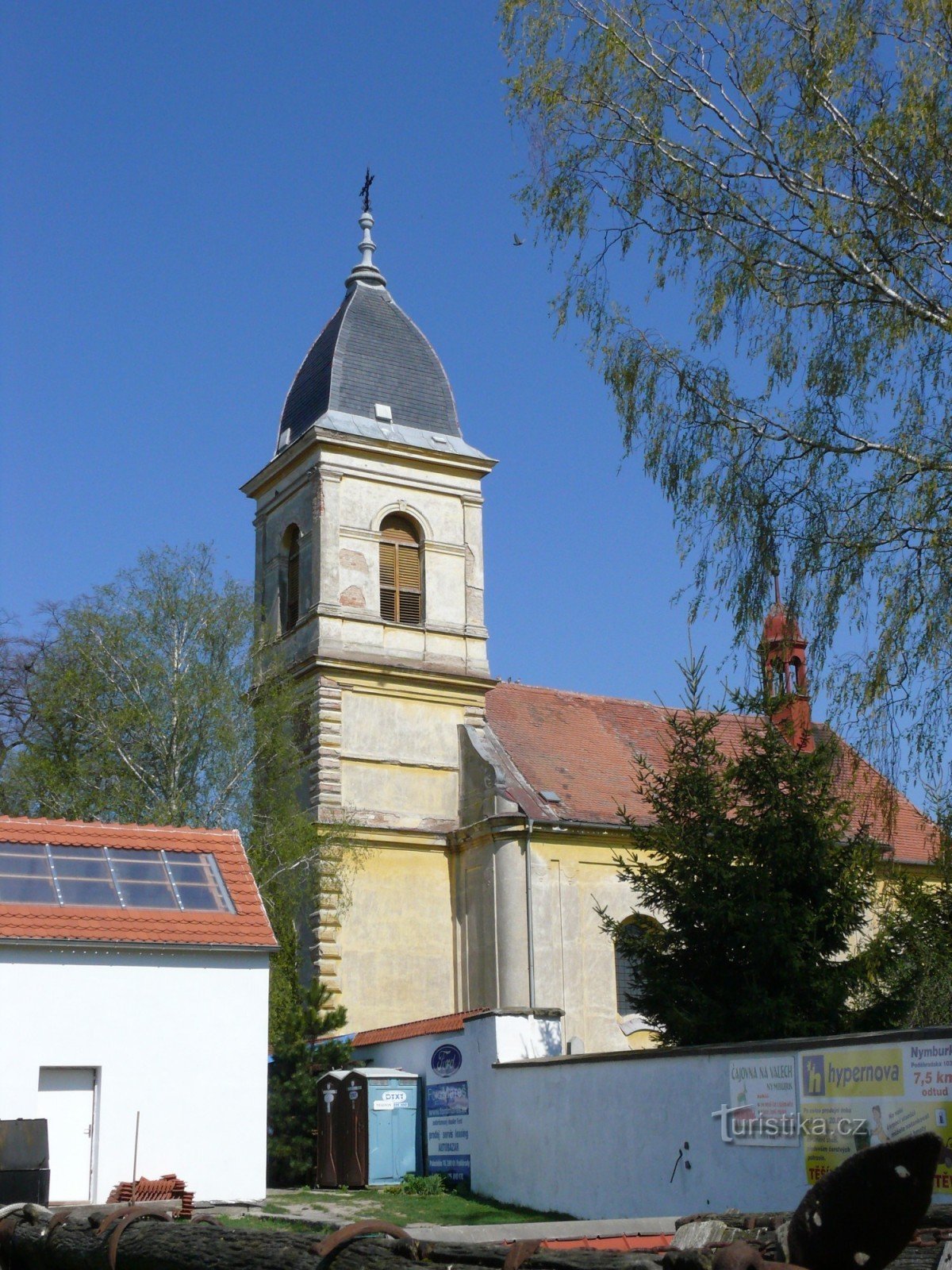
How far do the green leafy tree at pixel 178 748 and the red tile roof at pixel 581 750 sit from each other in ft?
15.3

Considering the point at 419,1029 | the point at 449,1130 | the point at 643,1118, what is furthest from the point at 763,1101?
the point at 419,1029

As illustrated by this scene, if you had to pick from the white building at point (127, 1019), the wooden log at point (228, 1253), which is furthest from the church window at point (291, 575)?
the wooden log at point (228, 1253)

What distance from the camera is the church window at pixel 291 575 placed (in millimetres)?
33625

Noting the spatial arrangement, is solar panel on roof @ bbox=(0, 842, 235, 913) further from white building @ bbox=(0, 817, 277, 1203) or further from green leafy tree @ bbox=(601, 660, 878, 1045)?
green leafy tree @ bbox=(601, 660, 878, 1045)

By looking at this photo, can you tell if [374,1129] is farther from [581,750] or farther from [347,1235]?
[347,1235]

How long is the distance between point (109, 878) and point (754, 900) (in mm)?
8813

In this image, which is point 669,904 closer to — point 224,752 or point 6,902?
point 6,902

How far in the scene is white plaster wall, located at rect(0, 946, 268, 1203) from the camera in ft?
60.3

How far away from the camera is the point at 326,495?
32594 mm

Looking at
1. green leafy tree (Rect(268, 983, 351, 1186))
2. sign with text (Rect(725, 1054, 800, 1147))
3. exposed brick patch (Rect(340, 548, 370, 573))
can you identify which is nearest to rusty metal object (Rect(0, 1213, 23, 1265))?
sign with text (Rect(725, 1054, 800, 1147))

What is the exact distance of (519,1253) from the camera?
2725 mm

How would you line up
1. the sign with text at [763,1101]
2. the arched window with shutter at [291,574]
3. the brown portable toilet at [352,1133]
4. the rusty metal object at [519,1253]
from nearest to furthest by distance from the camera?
the rusty metal object at [519,1253] < the sign with text at [763,1101] < the brown portable toilet at [352,1133] < the arched window with shutter at [291,574]

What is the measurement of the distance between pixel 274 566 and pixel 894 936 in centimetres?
1921

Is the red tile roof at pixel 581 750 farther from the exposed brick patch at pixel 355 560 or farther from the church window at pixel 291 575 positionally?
the church window at pixel 291 575
